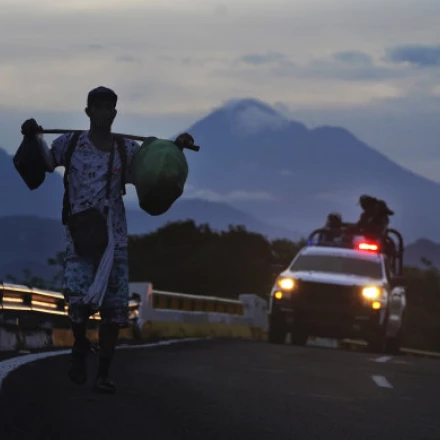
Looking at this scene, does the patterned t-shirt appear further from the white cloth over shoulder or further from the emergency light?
the emergency light

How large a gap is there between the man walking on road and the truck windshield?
1582 cm

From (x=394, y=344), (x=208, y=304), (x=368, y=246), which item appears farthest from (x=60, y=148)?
(x=208, y=304)

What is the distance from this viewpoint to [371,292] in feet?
83.3

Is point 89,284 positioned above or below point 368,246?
below

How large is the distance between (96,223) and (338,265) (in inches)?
648

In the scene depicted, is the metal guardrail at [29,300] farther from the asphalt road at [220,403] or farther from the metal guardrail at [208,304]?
the metal guardrail at [208,304]

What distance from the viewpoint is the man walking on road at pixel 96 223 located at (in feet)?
33.9

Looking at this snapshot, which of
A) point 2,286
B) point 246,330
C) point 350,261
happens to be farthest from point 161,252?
Result: point 2,286

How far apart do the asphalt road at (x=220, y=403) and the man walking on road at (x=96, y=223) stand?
16.2 inches

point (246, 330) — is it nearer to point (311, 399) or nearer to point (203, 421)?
point (311, 399)

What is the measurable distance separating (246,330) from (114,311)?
83.2ft

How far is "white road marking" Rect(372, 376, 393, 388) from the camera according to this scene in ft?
44.0

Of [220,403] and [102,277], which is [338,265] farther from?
[102,277]

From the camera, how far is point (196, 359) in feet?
54.0
